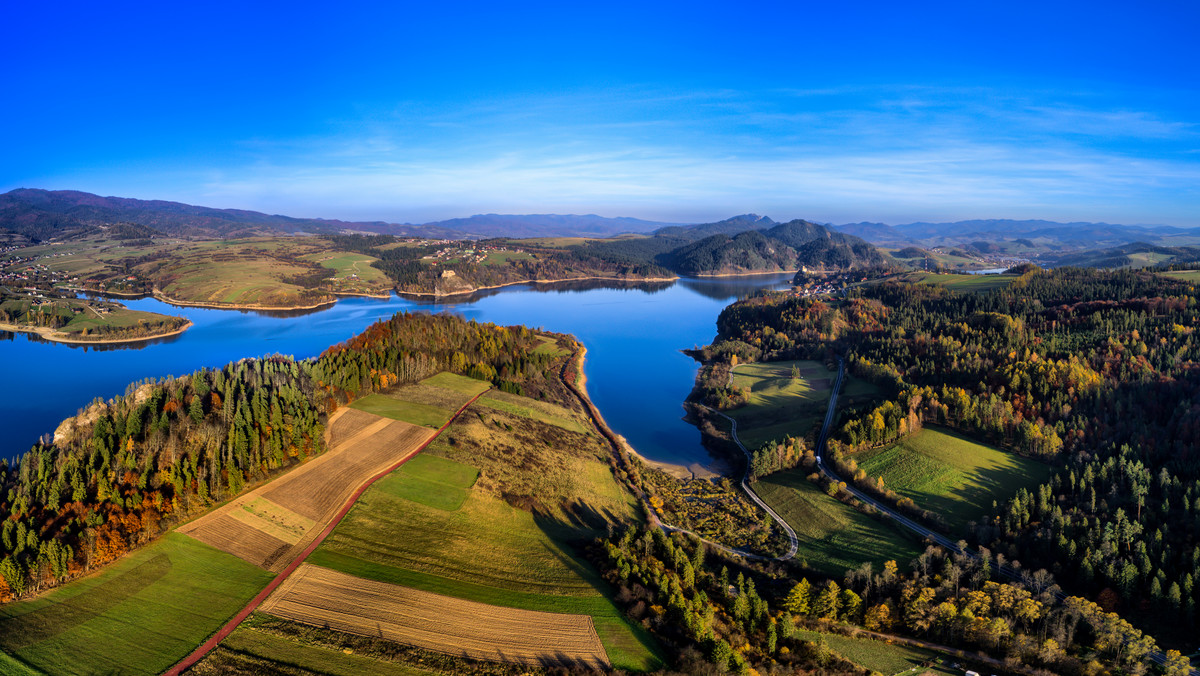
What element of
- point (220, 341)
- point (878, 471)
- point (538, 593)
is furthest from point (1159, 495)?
point (220, 341)

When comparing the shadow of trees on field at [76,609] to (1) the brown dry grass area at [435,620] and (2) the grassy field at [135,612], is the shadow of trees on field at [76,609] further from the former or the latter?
(1) the brown dry grass area at [435,620]

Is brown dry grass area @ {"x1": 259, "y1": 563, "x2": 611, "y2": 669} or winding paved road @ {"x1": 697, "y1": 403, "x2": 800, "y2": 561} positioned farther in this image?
winding paved road @ {"x1": 697, "y1": 403, "x2": 800, "y2": 561}

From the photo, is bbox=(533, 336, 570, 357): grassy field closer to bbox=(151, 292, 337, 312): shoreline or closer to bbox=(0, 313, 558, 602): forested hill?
bbox=(0, 313, 558, 602): forested hill

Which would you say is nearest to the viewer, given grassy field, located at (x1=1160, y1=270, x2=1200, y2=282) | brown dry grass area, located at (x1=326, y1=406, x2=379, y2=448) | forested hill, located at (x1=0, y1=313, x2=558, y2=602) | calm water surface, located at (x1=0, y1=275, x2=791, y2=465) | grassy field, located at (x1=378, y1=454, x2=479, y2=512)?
forested hill, located at (x1=0, y1=313, x2=558, y2=602)

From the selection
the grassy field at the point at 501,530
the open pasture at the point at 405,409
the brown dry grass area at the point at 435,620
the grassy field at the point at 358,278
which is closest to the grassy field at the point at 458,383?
the open pasture at the point at 405,409

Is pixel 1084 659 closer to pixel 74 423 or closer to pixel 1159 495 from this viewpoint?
pixel 1159 495

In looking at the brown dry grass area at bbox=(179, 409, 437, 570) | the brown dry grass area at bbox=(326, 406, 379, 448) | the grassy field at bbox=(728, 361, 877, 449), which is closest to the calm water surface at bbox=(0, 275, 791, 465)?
the grassy field at bbox=(728, 361, 877, 449)

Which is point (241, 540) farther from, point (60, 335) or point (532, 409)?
point (60, 335)
